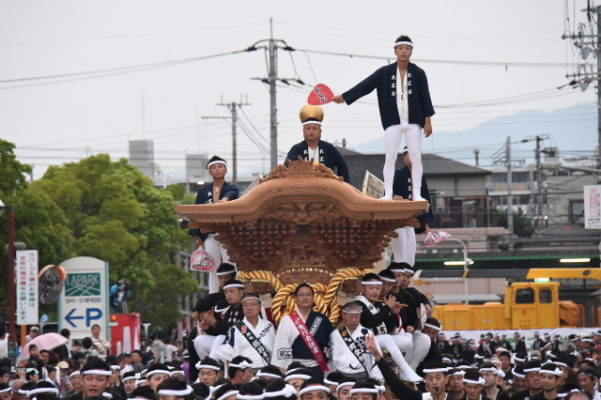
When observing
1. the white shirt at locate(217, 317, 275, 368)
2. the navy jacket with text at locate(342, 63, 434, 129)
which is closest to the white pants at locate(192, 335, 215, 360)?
the white shirt at locate(217, 317, 275, 368)

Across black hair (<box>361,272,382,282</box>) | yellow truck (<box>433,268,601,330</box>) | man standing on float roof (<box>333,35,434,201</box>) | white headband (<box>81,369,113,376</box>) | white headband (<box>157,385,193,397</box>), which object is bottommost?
yellow truck (<box>433,268,601,330</box>)

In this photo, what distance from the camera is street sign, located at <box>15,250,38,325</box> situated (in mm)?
28266

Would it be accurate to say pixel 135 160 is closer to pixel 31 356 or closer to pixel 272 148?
pixel 272 148

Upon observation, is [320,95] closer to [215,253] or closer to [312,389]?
[215,253]

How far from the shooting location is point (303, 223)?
14570mm

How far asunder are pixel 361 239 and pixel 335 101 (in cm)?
185

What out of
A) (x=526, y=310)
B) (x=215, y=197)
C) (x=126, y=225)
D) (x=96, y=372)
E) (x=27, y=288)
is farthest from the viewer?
(x=126, y=225)

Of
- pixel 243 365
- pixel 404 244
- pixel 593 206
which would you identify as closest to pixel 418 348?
pixel 404 244

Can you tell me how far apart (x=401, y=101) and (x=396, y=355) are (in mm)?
3211

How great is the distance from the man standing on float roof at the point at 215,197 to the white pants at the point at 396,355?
293 centimetres

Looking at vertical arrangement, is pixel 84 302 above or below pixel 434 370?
above

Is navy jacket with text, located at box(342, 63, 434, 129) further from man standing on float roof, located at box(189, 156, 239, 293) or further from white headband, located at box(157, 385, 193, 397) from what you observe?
white headband, located at box(157, 385, 193, 397)

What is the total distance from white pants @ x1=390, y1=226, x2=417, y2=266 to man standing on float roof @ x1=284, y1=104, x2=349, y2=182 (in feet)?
3.12

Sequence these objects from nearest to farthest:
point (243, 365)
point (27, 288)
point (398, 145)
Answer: point (243, 365) → point (398, 145) → point (27, 288)
